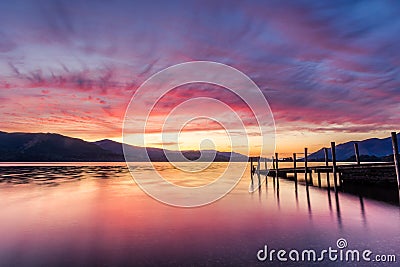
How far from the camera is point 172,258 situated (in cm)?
793

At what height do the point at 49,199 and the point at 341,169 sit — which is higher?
the point at 341,169

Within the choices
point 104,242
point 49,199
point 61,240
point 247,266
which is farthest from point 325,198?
point 49,199

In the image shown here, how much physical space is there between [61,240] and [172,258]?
5.09 metres

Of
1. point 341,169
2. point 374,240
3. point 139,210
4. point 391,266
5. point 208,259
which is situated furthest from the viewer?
point 341,169

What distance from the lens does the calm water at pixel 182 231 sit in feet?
26.9

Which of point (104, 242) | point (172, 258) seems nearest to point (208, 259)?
point (172, 258)

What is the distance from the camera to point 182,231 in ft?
37.4

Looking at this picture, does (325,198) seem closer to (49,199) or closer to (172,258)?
(172,258)

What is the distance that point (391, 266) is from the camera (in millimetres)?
7090

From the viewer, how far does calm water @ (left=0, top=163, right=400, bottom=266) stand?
26.9 ft

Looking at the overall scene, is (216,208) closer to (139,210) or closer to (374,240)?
(139,210)

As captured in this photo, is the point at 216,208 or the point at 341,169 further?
the point at 341,169

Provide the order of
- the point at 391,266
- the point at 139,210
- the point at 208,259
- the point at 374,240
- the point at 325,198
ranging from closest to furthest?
the point at 391,266
the point at 208,259
the point at 374,240
the point at 139,210
the point at 325,198

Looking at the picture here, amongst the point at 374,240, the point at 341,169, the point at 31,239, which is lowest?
the point at 31,239
